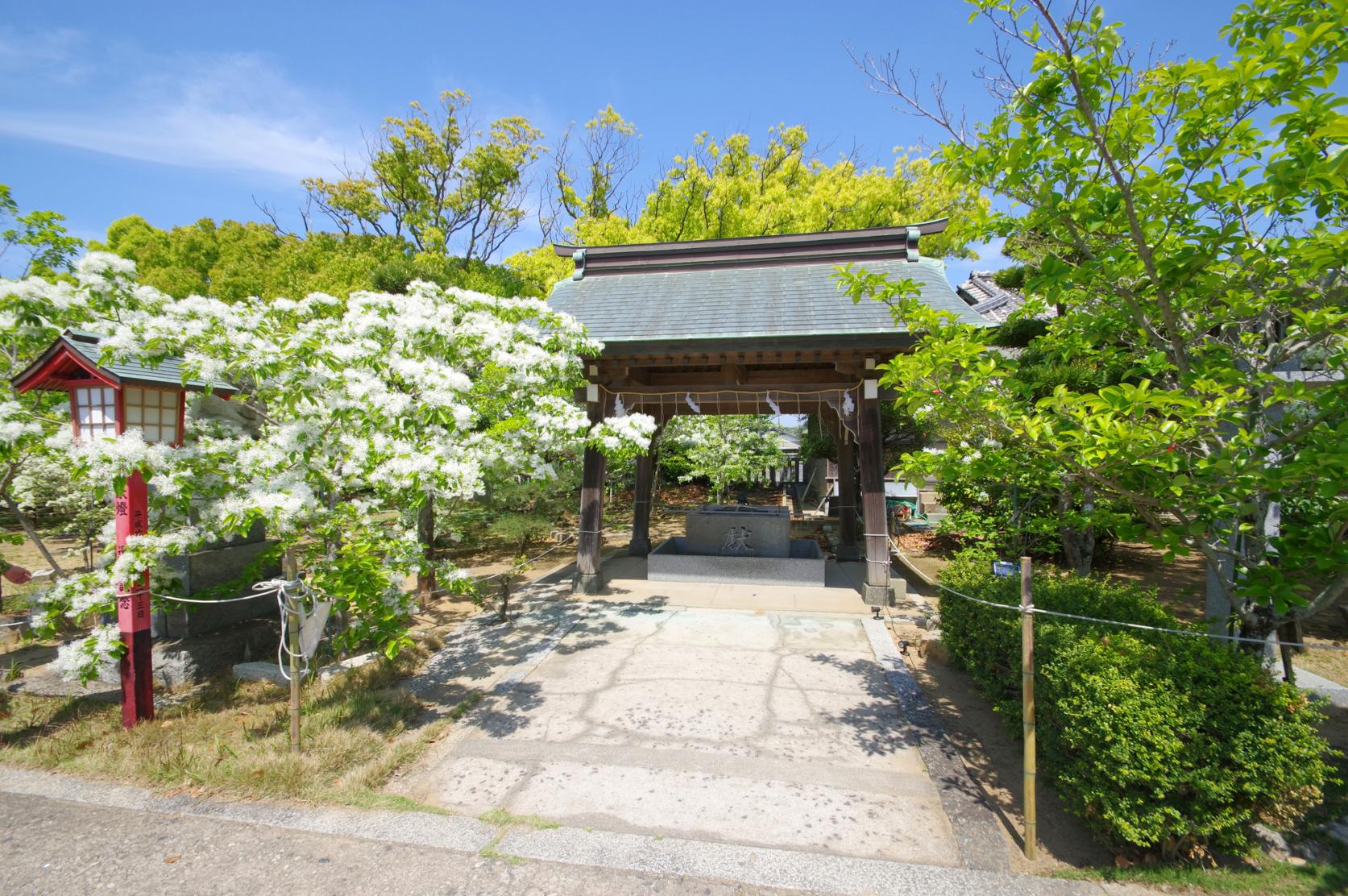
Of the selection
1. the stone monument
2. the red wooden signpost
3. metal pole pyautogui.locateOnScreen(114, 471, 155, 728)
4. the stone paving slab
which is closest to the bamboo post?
the stone paving slab

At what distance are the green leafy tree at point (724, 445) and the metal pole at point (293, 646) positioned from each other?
11.8 m

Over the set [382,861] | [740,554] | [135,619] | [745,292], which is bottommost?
[382,861]

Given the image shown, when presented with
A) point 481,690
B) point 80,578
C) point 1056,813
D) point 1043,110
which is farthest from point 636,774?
point 1043,110

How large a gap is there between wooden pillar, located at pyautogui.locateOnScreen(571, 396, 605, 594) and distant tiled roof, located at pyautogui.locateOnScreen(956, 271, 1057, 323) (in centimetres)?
1043

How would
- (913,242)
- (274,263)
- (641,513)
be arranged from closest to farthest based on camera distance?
(913,242) < (641,513) < (274,263)

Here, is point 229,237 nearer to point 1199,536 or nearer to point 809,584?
point 809,584

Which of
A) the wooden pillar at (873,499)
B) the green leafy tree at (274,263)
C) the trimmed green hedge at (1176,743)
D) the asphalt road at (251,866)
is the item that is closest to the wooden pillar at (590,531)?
the wooden pillar at (873,499)

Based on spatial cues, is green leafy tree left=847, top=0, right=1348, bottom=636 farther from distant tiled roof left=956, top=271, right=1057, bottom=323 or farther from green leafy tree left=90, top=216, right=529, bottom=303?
green leafy tree left=90, top=216, right=529, bottom=303

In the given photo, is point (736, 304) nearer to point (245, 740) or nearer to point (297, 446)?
point (297, 446)

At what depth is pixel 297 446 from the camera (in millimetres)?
4023

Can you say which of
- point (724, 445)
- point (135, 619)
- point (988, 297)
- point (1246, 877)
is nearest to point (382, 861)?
point (135, 619)

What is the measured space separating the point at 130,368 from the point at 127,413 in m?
0.37

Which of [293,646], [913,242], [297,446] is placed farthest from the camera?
[913,242]

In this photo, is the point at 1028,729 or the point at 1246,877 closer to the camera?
the point at 1246,877
